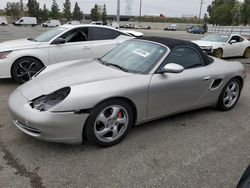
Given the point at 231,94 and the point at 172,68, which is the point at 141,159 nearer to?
the point at 172,68

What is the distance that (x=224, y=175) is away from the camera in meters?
2.99

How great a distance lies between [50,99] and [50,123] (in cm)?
33

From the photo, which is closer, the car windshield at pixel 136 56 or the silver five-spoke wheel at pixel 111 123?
the silver five-spoke wheel at pixel 111 123

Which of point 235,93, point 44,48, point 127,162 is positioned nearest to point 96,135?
point 127,162

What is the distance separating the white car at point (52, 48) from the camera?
5.96m

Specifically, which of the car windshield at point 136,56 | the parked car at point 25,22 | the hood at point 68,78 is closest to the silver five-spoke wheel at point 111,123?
the hood at point 68,78

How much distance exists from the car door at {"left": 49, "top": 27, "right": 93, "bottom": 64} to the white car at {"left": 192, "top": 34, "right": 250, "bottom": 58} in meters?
6.10

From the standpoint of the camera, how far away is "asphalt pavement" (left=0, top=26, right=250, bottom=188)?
9.19 ft

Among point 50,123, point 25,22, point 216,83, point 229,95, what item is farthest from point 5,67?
point 25,22

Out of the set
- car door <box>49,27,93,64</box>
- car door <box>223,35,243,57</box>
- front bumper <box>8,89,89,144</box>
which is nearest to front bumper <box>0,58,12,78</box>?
car door <box>49,27,93,64</box>

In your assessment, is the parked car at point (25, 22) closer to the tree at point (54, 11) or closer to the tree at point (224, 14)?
the tree at point (54, 11)

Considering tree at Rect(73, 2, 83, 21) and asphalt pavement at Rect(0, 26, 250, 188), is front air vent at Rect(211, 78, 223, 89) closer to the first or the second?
asphalt pavement at Rect(0, 26, 250, 188)

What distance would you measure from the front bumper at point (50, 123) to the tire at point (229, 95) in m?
2.68

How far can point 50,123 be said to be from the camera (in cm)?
300
